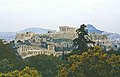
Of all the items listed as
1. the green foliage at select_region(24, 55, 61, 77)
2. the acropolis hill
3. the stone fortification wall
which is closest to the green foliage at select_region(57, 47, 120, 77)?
the green foliage at select_region(24, 55, 61, 77)

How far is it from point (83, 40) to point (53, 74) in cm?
766

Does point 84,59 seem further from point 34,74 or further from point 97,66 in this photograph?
point 34,74

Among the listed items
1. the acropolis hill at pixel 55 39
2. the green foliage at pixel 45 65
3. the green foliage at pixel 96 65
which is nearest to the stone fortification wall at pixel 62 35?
the acropolis hill at pixel 55 39

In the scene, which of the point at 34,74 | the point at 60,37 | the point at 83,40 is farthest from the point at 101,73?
the point at 60,37

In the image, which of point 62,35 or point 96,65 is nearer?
point 96,65

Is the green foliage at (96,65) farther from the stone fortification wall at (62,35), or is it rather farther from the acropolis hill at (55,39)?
the stone fortification wall at (62,35)

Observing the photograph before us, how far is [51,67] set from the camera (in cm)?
3806

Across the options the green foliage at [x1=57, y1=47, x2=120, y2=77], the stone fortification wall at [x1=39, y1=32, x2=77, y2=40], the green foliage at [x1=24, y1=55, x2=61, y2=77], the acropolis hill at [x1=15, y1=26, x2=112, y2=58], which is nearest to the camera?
the green foliage at [x1=57, y1=47, x2=120, y2=77]

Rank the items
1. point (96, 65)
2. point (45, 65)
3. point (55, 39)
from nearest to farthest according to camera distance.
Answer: point (96, 65) < point (45, 65) < point (55, 39)

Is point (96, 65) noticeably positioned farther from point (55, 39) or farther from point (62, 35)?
point (62, 35)

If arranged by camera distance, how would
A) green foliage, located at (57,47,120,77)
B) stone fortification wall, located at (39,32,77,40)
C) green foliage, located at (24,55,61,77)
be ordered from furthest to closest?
stone fortification wall, located at (39,32,77,40) → green foliage, located at (24,55,61,77) → green foliage, located at (57,47,120,77)

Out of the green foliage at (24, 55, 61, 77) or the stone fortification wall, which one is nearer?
the green foliage at (24, 55, 61, 77)

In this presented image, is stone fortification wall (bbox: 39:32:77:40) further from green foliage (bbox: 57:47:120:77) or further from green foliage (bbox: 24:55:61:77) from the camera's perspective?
green foliage (bbox: 57:47:120:77)

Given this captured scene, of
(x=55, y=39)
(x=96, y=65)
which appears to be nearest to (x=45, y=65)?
(x=96, y=65)
